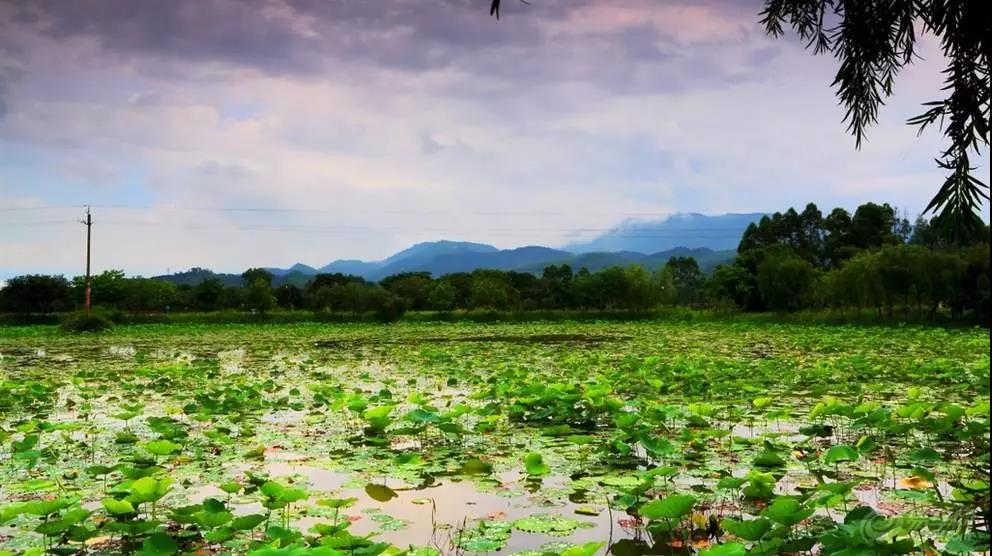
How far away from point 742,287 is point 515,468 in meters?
38.5

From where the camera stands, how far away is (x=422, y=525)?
10.5ft

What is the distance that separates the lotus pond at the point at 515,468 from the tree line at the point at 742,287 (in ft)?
54.9

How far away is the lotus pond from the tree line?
1674 cm

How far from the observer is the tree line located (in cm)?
2394

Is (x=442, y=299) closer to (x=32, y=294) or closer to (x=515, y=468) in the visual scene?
(x=32, y=294)

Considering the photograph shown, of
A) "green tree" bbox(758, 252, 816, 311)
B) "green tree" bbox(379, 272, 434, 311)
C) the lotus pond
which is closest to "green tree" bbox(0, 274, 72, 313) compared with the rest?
"green tree" bbox(379, 272, 434, 311)

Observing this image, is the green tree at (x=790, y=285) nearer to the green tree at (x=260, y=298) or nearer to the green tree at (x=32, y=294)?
the green tree at (x=260, y=298)

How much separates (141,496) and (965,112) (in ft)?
12.0

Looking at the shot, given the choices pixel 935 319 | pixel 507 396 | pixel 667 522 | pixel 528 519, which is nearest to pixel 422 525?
pixel 528 519

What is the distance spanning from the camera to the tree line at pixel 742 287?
23.9 m

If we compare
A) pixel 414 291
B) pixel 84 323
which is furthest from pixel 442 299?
pixel 84 323

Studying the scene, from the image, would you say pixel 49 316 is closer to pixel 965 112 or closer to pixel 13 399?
pixel 13 399

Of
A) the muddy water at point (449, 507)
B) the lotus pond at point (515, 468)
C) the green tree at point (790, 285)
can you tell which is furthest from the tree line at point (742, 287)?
the muddy water at point (449, 507)

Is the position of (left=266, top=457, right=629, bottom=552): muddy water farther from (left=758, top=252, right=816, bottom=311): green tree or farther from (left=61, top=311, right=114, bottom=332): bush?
(left=758, top=252, right=816, bottom=311): green tree
